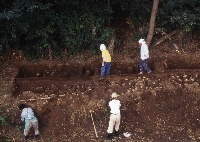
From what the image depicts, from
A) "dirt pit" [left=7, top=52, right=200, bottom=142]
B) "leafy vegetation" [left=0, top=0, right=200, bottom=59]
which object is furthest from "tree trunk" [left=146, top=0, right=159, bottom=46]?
"dirt pit" [left=7, top=52, right=200, bottom=142]

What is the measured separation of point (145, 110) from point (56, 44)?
4585mm

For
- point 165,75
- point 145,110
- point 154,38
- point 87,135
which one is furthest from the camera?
point 154,38

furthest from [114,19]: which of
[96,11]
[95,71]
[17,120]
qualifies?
[17,120]

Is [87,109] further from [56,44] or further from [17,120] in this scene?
[56,44]

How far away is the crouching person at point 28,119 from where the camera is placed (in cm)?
918

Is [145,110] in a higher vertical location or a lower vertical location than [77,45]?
lower

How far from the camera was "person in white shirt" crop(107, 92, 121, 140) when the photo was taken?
8.96 metres

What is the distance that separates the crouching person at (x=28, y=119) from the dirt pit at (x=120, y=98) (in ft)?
1.85

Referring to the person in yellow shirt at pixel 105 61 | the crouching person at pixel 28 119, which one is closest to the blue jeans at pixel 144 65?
the person in yellow shirt at pixel 105 61

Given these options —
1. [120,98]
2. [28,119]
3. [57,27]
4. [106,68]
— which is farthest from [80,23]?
[28,119]

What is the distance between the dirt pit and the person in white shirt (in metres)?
0.30

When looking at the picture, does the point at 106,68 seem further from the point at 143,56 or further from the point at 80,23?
the point at 80,23

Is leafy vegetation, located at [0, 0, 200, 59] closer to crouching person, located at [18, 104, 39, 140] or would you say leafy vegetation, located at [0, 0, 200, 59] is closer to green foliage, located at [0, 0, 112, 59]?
green foliage, located at [0, 0, 112, 59]

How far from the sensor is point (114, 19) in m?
13.4
